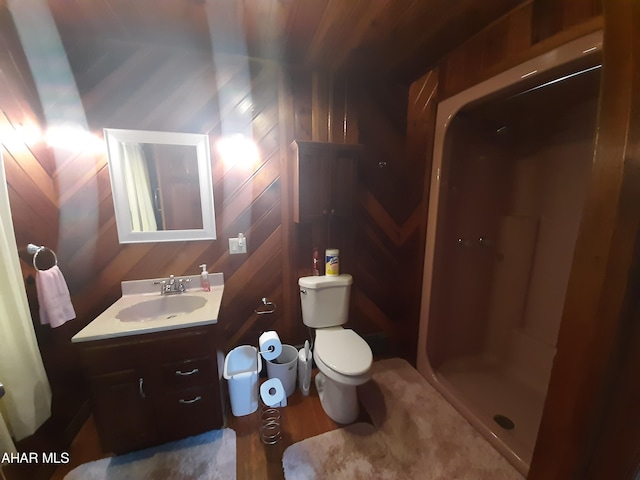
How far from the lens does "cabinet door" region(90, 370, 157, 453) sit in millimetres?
1204

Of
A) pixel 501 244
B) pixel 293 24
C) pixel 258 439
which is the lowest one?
pixel 258 439

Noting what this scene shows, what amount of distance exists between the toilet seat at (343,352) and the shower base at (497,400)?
76 centimetres

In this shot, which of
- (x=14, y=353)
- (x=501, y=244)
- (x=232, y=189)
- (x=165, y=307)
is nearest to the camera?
(x=14, y=353)

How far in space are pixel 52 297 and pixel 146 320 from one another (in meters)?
0.45

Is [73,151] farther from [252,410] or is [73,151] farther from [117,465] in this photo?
[252,410]

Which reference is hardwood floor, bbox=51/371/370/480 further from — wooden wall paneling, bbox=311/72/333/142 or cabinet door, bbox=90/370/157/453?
wooden wall paneling, bbox=311/72/333/142

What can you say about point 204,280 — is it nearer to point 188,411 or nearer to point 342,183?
point 188,411

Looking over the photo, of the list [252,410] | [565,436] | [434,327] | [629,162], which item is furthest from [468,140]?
[252,410]

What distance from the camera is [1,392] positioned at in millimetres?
808

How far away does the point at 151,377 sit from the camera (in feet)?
4.10

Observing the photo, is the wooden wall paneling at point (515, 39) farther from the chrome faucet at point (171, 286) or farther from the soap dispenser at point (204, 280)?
the chrome faucet at point (171, 286)

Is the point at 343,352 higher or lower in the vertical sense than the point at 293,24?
lower

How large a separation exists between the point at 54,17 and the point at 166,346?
182 cm

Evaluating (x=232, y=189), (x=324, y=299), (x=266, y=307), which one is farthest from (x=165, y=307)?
(x=324, y=299)
